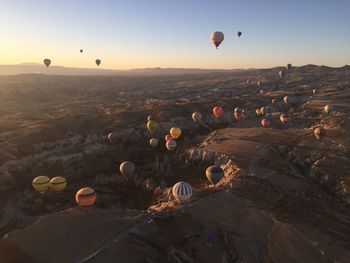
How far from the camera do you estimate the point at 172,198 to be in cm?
3303

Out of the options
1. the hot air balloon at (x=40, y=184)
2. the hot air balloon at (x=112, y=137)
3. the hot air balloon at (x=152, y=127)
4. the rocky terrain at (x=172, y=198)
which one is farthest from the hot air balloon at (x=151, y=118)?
the hot air balloon at (x=40, y=184)

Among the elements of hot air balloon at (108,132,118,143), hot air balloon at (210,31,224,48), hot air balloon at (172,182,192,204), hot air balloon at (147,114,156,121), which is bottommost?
hot air balloon at (108,132,118,143)

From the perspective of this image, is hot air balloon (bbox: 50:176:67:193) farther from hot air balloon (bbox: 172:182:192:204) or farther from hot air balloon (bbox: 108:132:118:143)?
hot air balloon (bbox: 108:132:118:143)

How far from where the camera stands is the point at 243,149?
1743 inches

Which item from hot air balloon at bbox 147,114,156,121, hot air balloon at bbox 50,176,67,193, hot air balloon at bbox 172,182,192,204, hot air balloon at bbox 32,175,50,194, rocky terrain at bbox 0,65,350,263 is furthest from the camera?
hot air balloon at bbox 147,114,156,121

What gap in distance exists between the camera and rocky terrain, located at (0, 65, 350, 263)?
908 inches

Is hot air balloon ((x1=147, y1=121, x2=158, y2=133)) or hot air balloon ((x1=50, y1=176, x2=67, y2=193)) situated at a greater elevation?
hot air balloon ((x1=147, y1=121, x2=158, y2=133))

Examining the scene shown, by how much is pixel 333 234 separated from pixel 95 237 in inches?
681

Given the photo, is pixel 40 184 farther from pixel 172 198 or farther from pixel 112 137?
pixel 112 137

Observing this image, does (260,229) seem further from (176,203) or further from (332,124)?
(332,124)

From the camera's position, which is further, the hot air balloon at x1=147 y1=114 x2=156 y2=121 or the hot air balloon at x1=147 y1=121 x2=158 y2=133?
the hot air balloon at x1=147 y1=114 x2=156 y2=121

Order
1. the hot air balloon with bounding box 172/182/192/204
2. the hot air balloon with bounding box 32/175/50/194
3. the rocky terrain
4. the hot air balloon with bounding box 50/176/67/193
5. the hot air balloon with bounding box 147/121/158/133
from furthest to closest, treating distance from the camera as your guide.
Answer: the hot air balloon with bounding box 147/121/158/133, the hot air balloon with bounding box 50/176/67/193, the hot air balloon with bounding box 32/175/50/194, the hot air balloon with bounding box 172/182/192/204, the rocky terrain

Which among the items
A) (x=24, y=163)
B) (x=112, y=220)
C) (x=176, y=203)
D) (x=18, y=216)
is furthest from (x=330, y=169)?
(x=24, y=163)

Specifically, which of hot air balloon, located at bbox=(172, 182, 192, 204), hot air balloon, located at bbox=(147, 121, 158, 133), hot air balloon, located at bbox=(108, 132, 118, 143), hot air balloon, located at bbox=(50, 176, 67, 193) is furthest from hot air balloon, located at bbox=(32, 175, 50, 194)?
hot air balloon, located at bbox=(147, 121, 158, 133)
